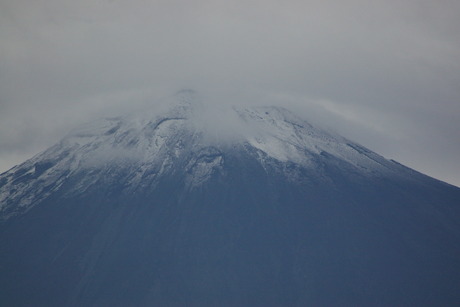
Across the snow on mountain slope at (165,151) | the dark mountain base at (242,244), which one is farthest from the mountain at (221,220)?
the snow on mountain slope at (165,151)

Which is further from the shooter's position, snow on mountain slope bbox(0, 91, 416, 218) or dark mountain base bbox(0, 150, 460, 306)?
snow on mountain slope bbox(0, 91, 416, 218)

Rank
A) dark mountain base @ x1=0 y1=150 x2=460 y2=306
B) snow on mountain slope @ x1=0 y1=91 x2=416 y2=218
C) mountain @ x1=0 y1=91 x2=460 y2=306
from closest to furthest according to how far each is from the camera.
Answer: dark mountain base @ x1=0 y1=150 x2=460 y2=306 → mountain @ x1=0 y1=91 x2=460 y2=306 → snow on mountain slope @ x1=0 y1=91 x2=416 y2=218

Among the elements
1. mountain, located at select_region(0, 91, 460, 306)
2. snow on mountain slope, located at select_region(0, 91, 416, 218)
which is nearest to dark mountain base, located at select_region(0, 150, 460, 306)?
mountain, located at select_region(0, 91, 460, 306)

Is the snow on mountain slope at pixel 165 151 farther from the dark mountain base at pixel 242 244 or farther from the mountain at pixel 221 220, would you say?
the dark mountain base at pixel 242 244

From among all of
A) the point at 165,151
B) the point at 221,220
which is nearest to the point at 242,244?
the point at 221,220

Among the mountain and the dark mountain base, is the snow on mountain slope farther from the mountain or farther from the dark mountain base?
the dark mountain base

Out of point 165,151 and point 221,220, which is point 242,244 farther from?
point 165,151

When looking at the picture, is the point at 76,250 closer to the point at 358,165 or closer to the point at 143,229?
the point at 143,229
